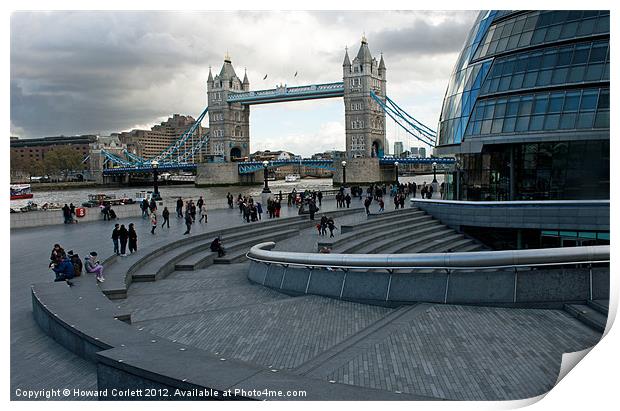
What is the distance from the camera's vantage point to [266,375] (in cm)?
507

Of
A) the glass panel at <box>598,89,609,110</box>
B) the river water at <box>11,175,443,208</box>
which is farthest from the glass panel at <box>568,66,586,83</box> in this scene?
the river water at <box>11,175,443,208</box>

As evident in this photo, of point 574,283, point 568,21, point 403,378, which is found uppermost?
point 568,21

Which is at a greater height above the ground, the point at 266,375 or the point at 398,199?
the point at 398,199

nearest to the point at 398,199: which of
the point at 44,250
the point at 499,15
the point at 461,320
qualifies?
the point at 499,15

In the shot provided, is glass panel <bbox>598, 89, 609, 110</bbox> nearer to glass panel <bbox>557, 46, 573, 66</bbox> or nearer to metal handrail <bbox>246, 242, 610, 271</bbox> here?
glass panel <bbox>557, 46, 573, 66</bbox>

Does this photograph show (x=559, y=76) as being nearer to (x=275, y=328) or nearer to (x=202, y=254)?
(x=202, y=254)

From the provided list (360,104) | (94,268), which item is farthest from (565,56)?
(360,104)

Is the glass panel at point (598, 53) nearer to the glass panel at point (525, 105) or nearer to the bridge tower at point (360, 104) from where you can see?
the glass panel at point (525, 105)

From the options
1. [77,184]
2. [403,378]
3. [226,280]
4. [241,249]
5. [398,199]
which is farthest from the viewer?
[77,184]

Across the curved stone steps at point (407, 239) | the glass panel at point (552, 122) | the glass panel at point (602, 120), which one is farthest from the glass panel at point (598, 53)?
the curved stone steps at point (407, 239)

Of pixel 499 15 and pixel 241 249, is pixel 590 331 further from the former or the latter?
pixel 499 15

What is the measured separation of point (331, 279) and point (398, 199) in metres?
14.7

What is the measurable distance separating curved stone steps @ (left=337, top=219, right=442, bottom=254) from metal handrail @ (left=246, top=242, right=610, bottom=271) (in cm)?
517

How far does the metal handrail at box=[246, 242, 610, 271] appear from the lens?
8.35m
